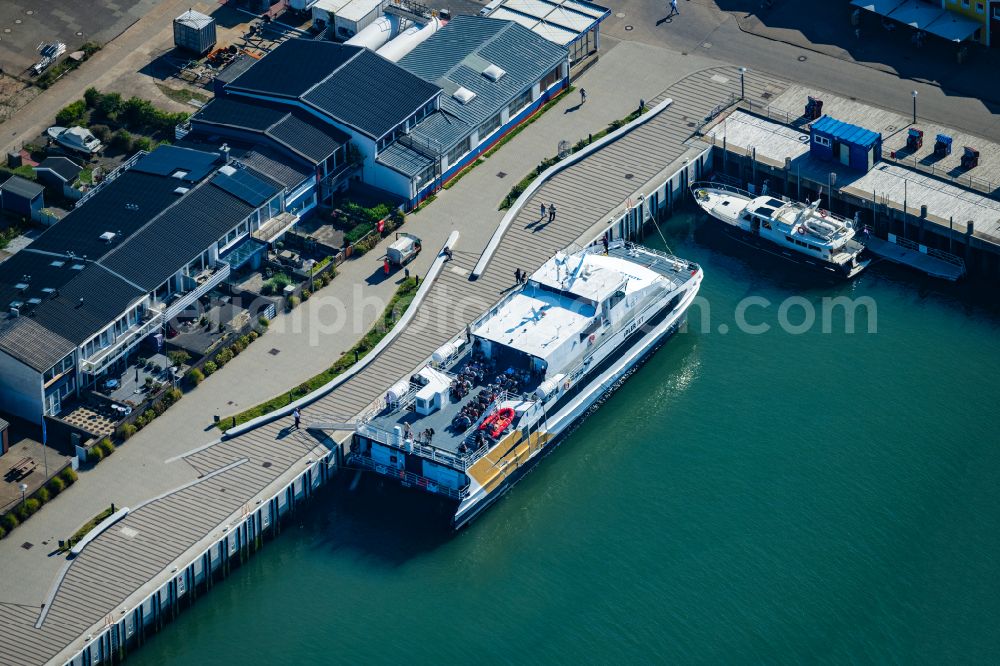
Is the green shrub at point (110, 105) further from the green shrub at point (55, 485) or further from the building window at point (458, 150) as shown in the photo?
the green shrub at point (55, 485)

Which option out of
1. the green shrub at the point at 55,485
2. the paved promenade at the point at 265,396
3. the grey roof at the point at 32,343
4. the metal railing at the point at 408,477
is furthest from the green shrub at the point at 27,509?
the metal railing at the point at 408,477

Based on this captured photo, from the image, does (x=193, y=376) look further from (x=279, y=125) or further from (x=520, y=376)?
(x=279, y=125)

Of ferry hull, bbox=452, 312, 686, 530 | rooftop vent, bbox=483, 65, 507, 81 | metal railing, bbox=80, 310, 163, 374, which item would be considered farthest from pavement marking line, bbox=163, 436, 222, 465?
rooftop vent, bbox=483, 65, 507, 81

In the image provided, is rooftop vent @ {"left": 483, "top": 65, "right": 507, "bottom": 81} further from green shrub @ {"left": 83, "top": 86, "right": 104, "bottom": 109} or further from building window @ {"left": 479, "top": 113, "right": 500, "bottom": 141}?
green shrub @ {"left": 83, "top": 86, "right": 104, "bottom": 109}

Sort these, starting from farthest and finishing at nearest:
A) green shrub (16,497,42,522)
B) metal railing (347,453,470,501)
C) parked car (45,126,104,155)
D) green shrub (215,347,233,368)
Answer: parked car (45,126,104,155)
green shrub (215,347,233,368)
metal railing (347,453,470,501)
green shrub (16,497,42,522)

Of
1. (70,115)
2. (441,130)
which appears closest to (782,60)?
(441,130)

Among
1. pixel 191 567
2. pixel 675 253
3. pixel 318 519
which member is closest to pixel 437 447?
pixel 318 519

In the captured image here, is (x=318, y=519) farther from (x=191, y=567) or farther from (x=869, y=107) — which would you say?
(x=869, y=107)
